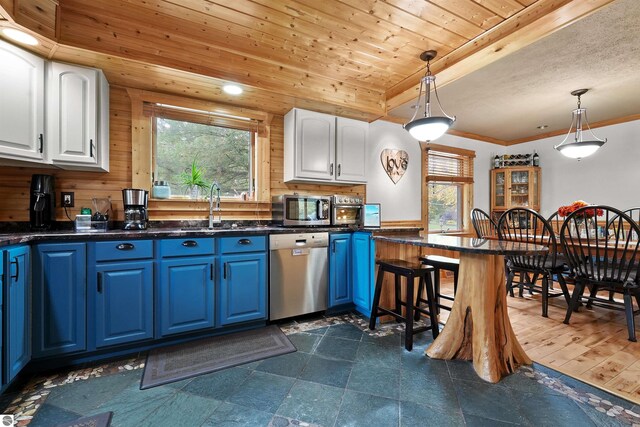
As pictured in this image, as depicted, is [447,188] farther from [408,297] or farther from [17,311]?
[17,311]

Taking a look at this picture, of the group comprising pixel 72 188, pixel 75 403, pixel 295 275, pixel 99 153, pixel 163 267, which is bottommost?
pixel 75 403

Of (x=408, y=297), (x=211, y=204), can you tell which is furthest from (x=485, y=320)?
(x=211, y=204)

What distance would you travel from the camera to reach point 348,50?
2707 millimetres

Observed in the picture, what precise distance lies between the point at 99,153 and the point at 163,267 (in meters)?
1.12

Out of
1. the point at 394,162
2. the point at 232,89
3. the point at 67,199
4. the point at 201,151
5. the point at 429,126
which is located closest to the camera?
the point at 429,126

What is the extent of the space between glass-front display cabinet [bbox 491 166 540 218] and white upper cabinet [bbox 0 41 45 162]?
613 centimetres

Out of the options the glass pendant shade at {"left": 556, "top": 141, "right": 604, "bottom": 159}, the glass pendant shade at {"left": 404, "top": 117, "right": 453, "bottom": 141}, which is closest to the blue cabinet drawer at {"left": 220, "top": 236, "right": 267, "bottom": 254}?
the glass pendant shade at {"left": 404, "top": 117, "right": 453, "bottom": 141}

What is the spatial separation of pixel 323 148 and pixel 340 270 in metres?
1.40

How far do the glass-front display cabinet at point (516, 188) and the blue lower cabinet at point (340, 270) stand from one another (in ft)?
12.2

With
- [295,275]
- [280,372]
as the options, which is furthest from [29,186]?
[280,372]

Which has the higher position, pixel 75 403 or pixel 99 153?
pixel 99 153

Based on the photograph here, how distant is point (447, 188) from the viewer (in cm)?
492

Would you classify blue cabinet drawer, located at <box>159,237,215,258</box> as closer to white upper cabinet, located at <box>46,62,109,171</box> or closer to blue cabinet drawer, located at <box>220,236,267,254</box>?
blue cabinet drawer, located at <box>220,236,267,254</box>

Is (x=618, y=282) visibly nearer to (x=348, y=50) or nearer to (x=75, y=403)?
(x=348, y=50)
